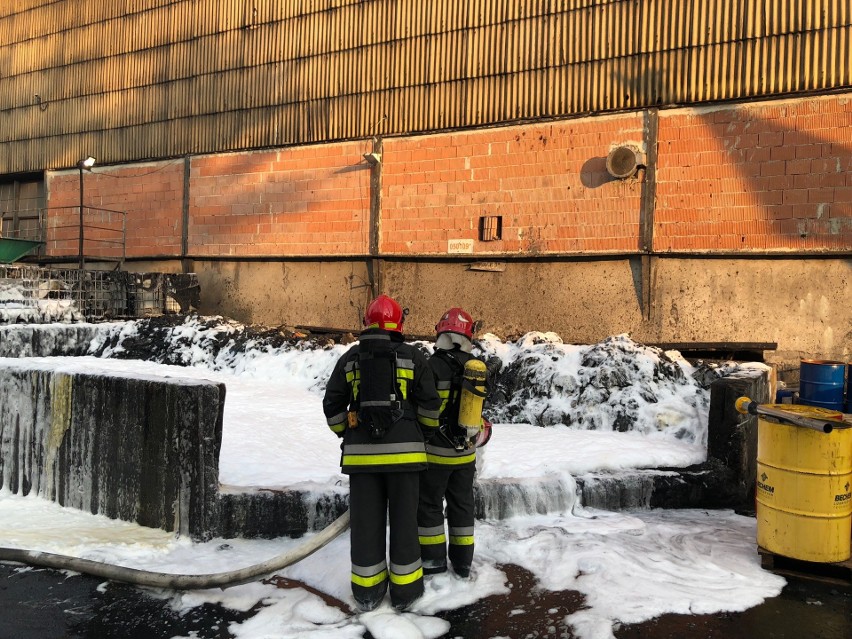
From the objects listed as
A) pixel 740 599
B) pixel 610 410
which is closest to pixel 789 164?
pixel 610 410

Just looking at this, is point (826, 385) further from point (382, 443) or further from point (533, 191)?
point (533, 191)

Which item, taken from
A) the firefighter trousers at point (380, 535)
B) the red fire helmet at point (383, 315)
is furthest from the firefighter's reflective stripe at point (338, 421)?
the red fire helmet at point (383, 315)

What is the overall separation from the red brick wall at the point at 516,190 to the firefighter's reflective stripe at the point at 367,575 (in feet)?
29.5

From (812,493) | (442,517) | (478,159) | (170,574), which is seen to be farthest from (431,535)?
(478,159)

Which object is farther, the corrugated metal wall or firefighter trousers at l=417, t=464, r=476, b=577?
the corrugated metal wall

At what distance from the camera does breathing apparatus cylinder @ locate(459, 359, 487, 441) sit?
4406mm

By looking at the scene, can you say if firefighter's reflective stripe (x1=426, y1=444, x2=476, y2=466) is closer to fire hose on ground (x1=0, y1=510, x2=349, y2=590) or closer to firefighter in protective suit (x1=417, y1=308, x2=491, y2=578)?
firefighter in protective suit (x1=417, y1=308, x2=491, y2=578)

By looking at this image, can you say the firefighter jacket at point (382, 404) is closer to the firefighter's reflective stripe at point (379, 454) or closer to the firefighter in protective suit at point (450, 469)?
the firefighter's reflective stripe at point (379, 454)

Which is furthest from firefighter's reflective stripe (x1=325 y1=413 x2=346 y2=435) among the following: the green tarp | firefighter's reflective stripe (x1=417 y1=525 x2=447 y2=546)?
the green tarp

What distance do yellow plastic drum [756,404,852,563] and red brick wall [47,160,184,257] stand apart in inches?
600

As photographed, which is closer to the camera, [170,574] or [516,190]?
[170,574]

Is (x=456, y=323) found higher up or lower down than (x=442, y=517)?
higher up

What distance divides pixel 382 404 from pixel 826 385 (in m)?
4.46

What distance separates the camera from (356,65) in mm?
14648
